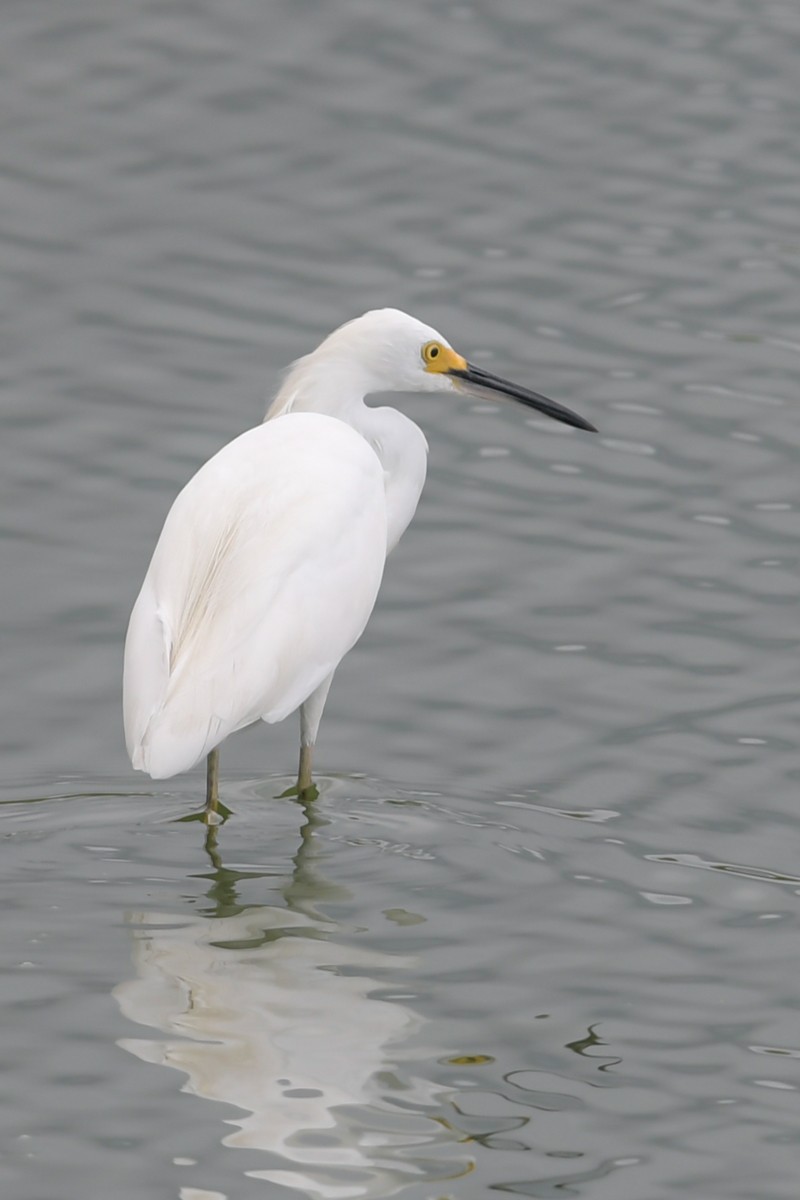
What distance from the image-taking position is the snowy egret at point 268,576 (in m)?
6.46

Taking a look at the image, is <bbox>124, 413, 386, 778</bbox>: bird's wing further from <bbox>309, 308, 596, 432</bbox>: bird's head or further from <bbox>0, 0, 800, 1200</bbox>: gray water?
<bbox>0, 0, 800, 1200</bbox>: gray water

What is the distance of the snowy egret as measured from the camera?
21.2 ft

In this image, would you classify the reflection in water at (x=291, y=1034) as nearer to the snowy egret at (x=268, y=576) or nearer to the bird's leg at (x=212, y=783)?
the bird's leg at (x=212, y=783)

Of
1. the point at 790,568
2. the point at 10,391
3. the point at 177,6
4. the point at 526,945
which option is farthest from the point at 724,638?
the point at 177,6

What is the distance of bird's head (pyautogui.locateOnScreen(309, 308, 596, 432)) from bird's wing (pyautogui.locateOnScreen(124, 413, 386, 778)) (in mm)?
390

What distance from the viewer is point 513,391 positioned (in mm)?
7957

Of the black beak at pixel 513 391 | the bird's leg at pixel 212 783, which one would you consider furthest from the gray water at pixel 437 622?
the black beak at pixel 513 391

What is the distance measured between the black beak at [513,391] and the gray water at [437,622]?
2.47 ft

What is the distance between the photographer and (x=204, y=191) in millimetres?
11508

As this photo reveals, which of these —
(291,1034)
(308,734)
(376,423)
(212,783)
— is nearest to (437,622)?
(376,423)

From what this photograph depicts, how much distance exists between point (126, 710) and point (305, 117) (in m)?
6.36

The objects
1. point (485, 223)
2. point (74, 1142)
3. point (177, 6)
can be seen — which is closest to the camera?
point (74, 1142)

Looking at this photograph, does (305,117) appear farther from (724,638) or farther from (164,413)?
(724,638)

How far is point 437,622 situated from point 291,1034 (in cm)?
296
